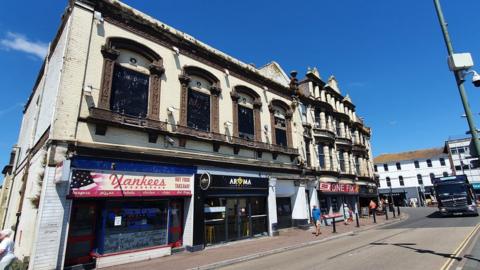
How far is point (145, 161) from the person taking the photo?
460 inches

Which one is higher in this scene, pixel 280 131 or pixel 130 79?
pixel 130 79

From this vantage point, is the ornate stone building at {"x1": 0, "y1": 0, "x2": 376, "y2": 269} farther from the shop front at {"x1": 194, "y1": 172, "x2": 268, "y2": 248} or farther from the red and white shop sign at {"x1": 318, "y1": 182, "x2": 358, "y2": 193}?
the red and white shop sign at {"x1": 318, "y1": 182, "x2": 358, "y2": 193}

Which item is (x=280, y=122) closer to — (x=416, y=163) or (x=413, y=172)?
(x=413, y=172)

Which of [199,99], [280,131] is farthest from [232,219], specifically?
[280,131]

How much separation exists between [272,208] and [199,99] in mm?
8379

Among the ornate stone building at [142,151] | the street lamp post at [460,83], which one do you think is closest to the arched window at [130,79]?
the ornate stone building at [142,151]

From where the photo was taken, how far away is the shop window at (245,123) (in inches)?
681

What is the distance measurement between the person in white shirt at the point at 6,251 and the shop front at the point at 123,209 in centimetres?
279

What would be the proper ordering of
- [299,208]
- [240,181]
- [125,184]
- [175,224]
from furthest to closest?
[299,208], [240,181], [175,224], [125,184]

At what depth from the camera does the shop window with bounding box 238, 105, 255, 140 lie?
17286 mm

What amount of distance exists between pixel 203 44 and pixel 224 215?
1000cm

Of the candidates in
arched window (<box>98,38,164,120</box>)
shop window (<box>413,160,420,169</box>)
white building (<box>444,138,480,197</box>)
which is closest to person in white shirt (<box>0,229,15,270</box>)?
arched window (<box>98,38,164,120</box>)

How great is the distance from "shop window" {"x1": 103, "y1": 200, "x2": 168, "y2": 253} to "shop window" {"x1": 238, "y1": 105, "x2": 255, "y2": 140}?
273 inches

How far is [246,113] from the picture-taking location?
18031 mm
